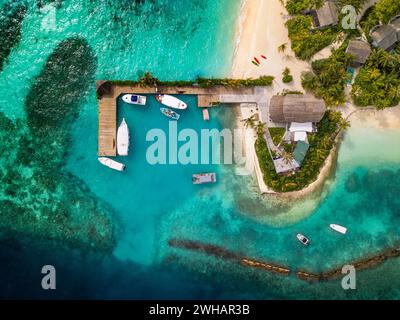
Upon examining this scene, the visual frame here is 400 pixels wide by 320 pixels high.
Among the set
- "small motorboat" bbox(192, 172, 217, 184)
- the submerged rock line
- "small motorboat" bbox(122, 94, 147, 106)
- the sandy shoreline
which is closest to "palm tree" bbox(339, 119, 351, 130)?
the sandy shoreline

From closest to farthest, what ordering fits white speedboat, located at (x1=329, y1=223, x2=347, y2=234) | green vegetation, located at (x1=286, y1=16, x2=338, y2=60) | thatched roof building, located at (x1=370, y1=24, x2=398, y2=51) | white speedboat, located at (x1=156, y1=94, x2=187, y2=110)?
1. thatched roof building, located at (x1=370, y1=24, x2=398, y2=51)
2. green vegetation, located at (x1=286, y1=16, x2=338, y2=60)
3. white speedboat, located at (x1=156, y1=94, x2=187, y2=110)
4. white speedboat, located at (x1=329, y1=223, x2=347, y2=234)

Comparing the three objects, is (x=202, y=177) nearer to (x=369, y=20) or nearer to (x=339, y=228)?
(x=339, y=228)

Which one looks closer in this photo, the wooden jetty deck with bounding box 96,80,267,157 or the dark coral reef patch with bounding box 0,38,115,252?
the wooden jetty deck with bounding box 96,80,267,157

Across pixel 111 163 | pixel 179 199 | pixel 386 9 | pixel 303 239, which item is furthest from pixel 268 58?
pixel 111 163

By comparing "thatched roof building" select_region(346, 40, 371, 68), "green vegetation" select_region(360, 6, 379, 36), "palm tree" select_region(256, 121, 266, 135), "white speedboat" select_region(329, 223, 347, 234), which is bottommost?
"white speedboat" select_region(329, 223, 347, 234)

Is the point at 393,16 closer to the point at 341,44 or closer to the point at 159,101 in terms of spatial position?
the point at 341,44

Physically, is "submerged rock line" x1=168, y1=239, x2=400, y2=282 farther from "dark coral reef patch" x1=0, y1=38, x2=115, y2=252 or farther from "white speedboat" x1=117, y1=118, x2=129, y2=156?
"white speedboat" x1=117, y1=118, x2=129, y2=156
